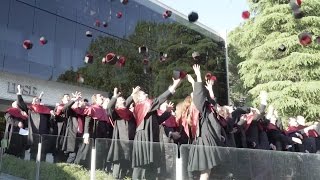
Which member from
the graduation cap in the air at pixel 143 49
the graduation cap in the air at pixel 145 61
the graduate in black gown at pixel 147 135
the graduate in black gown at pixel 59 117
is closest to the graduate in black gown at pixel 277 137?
the graduate in black gown at pixel 147 135

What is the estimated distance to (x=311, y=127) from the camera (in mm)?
9320

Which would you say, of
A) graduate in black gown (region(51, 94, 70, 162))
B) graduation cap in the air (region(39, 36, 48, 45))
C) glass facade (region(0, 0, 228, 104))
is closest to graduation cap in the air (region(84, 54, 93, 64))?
glass facade (region(0, 0, 228, 104))

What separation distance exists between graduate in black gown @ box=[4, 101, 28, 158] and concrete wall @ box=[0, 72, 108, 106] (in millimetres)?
8111

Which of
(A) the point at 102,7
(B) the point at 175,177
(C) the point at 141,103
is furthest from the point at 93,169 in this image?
(A) the point at 102,7

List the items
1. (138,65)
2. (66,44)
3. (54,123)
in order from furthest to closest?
(138,65) → (66,44) → (54,123)

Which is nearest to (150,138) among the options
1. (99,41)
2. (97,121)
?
(97,121)

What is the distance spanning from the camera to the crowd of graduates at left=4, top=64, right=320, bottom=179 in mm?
5301

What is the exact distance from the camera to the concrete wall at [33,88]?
56.5 ft

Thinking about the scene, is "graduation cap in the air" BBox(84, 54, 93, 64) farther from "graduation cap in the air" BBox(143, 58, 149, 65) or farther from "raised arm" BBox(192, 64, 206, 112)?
"raised arm" BBox(192, 64, 206, 112)

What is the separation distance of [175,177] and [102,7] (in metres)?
17.1

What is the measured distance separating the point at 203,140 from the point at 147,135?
1193mm

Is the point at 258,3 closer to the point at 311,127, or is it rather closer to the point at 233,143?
the point at 311,127

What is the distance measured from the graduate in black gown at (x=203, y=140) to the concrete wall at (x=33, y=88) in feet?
43.4

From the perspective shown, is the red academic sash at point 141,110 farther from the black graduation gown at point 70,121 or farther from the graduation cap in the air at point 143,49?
the graduation cap in the air at point 143,49
